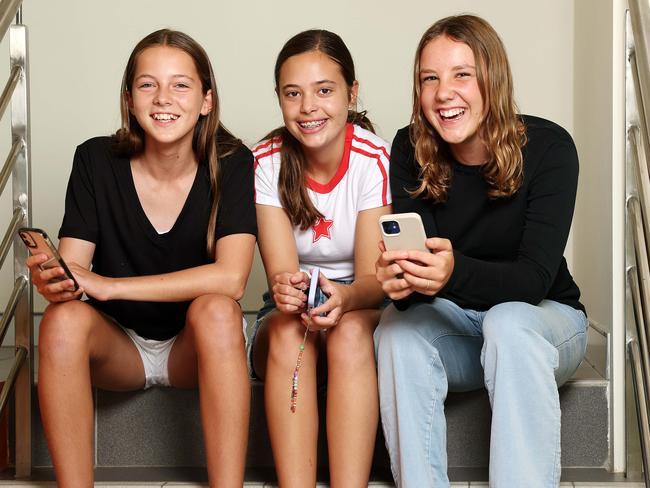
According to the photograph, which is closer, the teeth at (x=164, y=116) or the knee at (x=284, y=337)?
the knee at (x=284, y=337)

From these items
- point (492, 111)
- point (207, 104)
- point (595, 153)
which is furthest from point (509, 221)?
point (207, 104)

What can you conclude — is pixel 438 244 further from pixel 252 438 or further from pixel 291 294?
pixel 252 438

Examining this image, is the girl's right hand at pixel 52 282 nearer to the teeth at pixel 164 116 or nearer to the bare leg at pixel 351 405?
the teeth at pixel 164 116

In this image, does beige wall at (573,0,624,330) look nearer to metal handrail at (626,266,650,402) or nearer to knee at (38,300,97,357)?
metal handrail at (626,266,650,402)

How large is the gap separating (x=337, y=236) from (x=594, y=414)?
0.67 m

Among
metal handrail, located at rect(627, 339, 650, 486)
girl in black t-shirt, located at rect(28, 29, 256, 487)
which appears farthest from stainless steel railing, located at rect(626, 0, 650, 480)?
girl in black t-shirt, located at rect(28, 29, 256, 487)

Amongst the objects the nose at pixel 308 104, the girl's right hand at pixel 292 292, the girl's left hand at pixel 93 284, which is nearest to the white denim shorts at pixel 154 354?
the girl's left hand at pixel 93 284

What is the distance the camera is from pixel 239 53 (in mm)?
3023

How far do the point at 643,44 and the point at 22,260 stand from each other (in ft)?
4.42

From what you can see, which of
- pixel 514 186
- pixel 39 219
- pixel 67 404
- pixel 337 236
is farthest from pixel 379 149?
pixel 39 219

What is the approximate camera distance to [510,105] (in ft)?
5.74

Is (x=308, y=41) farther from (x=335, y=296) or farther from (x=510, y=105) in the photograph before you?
(x=335, y=296)

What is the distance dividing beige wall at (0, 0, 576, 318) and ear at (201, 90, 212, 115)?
1082 millimetres

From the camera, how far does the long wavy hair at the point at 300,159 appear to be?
1.90 meters
